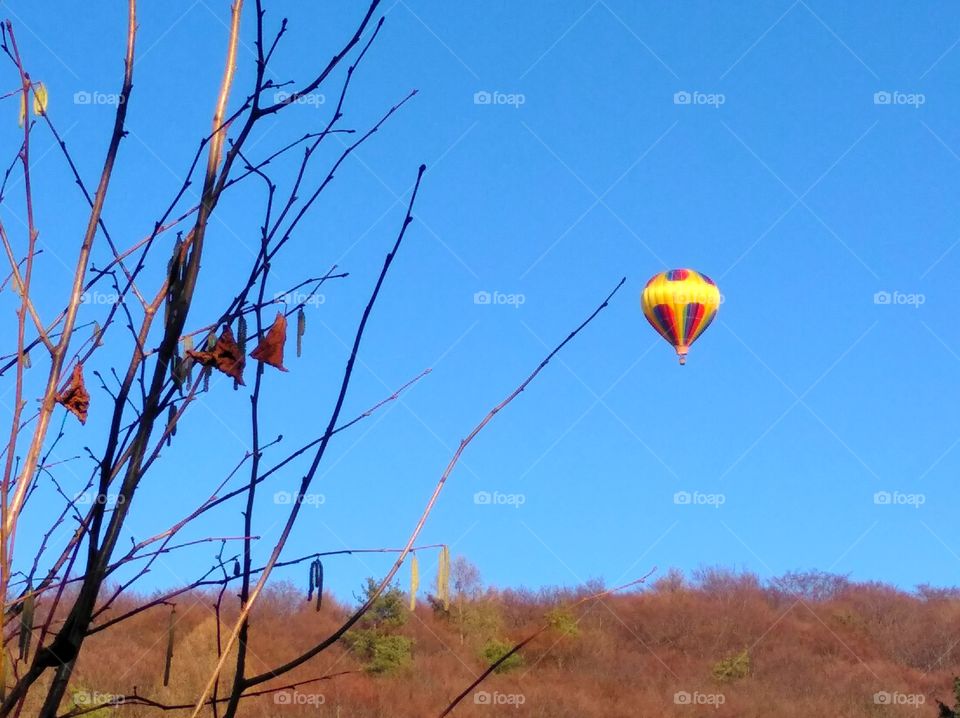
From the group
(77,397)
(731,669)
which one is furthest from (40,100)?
(731,669)

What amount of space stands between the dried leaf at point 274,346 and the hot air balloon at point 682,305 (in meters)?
17.0

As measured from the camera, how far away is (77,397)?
3.28 feet

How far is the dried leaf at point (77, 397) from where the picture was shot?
39.2 inches

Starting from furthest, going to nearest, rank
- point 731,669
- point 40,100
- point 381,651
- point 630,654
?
point 630,654
point 731,669
point 381,651
point 40,100

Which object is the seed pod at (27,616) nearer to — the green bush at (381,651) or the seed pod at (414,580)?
the seed pod at (414,580)

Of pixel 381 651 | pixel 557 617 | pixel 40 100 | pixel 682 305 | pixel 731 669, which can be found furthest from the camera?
pixel 731 669

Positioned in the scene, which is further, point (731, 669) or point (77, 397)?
point (731, 669)

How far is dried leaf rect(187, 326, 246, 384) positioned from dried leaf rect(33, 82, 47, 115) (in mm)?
338

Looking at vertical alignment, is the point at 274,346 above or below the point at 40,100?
below

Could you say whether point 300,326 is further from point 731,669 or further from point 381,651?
point 731,669

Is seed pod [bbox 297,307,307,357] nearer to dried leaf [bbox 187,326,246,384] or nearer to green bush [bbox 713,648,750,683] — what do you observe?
dried leaf [bbox 187,326,246,384]

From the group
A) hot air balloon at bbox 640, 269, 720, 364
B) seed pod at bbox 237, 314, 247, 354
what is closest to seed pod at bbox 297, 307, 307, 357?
seed pod at bbox 237, 314, 247, 354

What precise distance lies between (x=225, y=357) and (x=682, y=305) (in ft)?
56.9

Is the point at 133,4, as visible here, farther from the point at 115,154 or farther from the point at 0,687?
the point at 0,687
